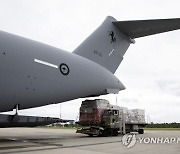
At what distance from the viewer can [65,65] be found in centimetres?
1154

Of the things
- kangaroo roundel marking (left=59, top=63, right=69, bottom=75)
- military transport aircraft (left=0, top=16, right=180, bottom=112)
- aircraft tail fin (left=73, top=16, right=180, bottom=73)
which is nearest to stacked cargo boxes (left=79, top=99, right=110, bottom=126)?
military transport aircraft (left=0, top=16, right=180, bottom=112)

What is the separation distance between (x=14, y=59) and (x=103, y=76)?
4.92 m

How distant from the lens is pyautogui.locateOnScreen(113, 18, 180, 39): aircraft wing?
12630 mm

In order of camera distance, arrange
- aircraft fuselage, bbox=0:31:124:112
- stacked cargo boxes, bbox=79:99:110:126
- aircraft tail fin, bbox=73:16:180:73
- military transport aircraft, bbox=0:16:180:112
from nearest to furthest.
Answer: aircraft fuselage, bbox=0:31:124:112, military transport aircraft, bbox=0:16:180:112, aircraft tail fin, bbox=73:16:180:73, stacked cargo boxes, bbox=79:99:110:126

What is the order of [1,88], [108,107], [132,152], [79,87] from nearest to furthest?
[132,152]
[1,88]
[79,87]
[108,107]

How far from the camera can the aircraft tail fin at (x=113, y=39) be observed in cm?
1337

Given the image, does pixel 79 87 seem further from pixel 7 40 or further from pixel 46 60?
pixel 7 40

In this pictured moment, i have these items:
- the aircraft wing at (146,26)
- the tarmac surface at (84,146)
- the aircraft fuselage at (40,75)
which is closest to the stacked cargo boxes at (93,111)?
the aircraft fuselage at (40,75)

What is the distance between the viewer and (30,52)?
10.3 metres

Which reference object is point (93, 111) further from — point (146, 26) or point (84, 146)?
point (84, 146)

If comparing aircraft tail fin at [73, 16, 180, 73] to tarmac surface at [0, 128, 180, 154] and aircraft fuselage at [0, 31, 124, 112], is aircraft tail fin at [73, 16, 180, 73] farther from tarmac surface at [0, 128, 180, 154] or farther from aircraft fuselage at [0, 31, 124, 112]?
tarmac surface at [0, 128, 180, 154]

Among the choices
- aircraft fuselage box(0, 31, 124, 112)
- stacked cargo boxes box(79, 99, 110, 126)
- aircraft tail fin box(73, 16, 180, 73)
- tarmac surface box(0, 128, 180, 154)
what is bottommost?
tarmac surface box(0, 128, 180, 154)

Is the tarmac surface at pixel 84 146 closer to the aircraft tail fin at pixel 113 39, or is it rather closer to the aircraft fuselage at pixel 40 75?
the aircraft fuselage at pixel 40 75

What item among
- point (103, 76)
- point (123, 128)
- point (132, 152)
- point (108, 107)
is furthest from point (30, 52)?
point (123, 128)
